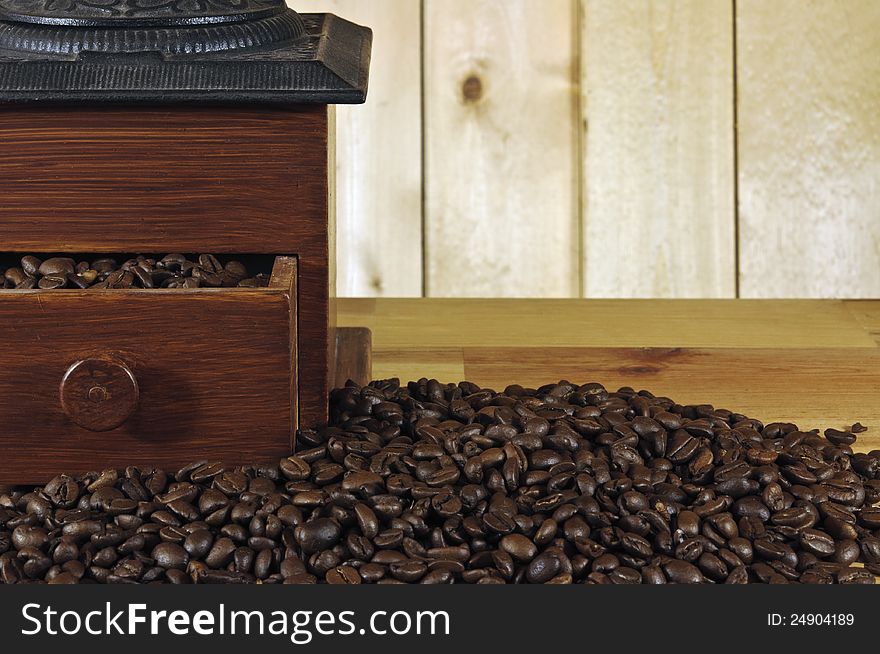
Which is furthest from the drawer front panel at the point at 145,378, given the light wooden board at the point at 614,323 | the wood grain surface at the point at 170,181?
the light wooden board at the point at 614,323

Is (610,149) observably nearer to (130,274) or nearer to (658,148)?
(658,148)

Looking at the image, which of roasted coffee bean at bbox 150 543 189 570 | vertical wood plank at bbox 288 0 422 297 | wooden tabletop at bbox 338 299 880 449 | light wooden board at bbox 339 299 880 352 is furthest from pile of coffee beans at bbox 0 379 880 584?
vertical wood plank at bbox 288 0 422 297

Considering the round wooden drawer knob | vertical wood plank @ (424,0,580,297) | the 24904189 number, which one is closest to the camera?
the 24904189 number

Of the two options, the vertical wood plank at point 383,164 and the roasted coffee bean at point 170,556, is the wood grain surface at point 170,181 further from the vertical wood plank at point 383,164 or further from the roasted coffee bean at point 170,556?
the vertical wood plank at point 383,164

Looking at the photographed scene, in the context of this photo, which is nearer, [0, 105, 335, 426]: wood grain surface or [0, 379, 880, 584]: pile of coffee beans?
[0, 379, 880, 584]: pile of coffee beans

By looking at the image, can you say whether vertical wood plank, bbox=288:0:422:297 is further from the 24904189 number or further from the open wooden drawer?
the 24904189 number

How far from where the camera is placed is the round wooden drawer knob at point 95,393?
3.96ft

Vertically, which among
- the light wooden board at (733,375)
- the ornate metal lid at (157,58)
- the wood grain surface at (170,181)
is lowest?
the light wooden board at (733,375)

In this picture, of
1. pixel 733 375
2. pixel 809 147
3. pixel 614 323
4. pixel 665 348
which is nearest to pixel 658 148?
pixel 809 147

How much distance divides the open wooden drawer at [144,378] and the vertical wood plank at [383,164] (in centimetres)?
115

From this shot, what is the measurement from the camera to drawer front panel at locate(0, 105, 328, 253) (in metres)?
1.33

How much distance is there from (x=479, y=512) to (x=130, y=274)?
45 cm

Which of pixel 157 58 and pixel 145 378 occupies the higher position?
pixel 157 58

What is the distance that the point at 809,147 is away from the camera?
2.42 metres
